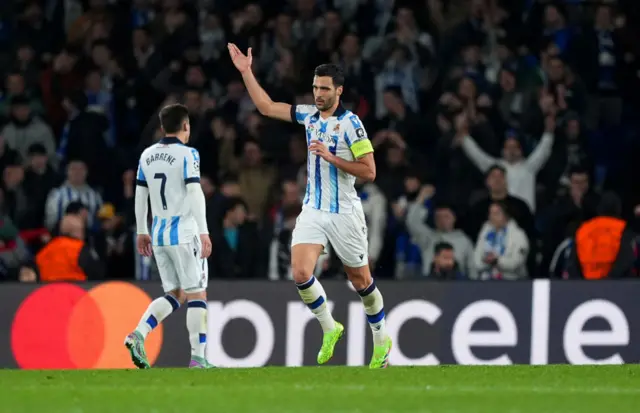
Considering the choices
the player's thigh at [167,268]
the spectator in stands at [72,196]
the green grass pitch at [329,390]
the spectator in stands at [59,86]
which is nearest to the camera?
the green grass pitch at [329,390]

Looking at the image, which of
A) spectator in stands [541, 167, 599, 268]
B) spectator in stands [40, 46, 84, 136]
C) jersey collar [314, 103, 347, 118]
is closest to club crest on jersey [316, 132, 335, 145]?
jersey collar [314, 103, 347, 118]

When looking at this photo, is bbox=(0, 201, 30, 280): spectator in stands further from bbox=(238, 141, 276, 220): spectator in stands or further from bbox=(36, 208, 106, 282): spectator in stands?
bbox=(238, 141, 276, 220): spectator in stands

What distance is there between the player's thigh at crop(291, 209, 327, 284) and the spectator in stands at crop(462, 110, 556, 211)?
5521 millimetres

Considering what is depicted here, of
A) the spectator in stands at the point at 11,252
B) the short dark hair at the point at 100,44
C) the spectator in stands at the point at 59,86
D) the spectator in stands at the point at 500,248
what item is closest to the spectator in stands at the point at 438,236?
the spectator in stands at the point at 500,248

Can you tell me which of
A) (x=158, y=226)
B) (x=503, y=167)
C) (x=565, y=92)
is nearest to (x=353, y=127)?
(x=158, y=226)

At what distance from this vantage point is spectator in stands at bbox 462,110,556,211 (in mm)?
16781

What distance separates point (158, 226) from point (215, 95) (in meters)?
7.10

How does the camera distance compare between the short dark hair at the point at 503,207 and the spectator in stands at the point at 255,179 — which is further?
the spectator in stands at the point at 255,179

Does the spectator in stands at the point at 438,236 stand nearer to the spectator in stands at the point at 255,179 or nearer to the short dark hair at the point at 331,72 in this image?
the spectator in stands at the point at 255,179

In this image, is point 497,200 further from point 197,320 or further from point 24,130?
point 24,130

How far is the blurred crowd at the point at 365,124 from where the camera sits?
51.9 feet

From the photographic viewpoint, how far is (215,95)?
18.9 m

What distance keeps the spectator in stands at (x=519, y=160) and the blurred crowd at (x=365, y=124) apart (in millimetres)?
27

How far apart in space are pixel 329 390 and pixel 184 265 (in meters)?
2.64
